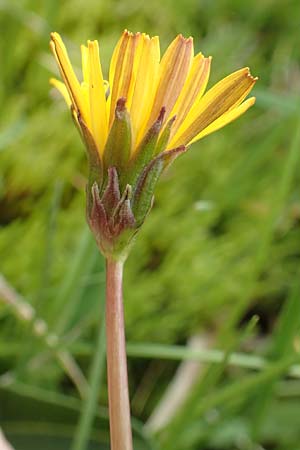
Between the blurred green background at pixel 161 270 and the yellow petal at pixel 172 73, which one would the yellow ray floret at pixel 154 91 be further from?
the blurred green background at pixel 161 270

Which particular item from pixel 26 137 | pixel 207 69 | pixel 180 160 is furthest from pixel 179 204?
pixel 207 69

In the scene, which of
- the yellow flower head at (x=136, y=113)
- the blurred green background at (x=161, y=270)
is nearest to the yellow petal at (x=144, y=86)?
the yellow flower head at (x=136, y=113)

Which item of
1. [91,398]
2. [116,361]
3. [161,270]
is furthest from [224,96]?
[161,270]

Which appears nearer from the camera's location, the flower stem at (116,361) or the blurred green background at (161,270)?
the flower stem at (116,361)

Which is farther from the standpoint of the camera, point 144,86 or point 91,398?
point 91,398

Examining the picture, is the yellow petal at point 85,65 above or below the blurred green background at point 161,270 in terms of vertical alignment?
above

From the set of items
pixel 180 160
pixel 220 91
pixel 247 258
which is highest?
pixel 220 91

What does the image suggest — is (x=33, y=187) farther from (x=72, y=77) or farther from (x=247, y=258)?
(x=72, y=77)

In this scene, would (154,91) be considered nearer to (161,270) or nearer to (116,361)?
(116,361)
